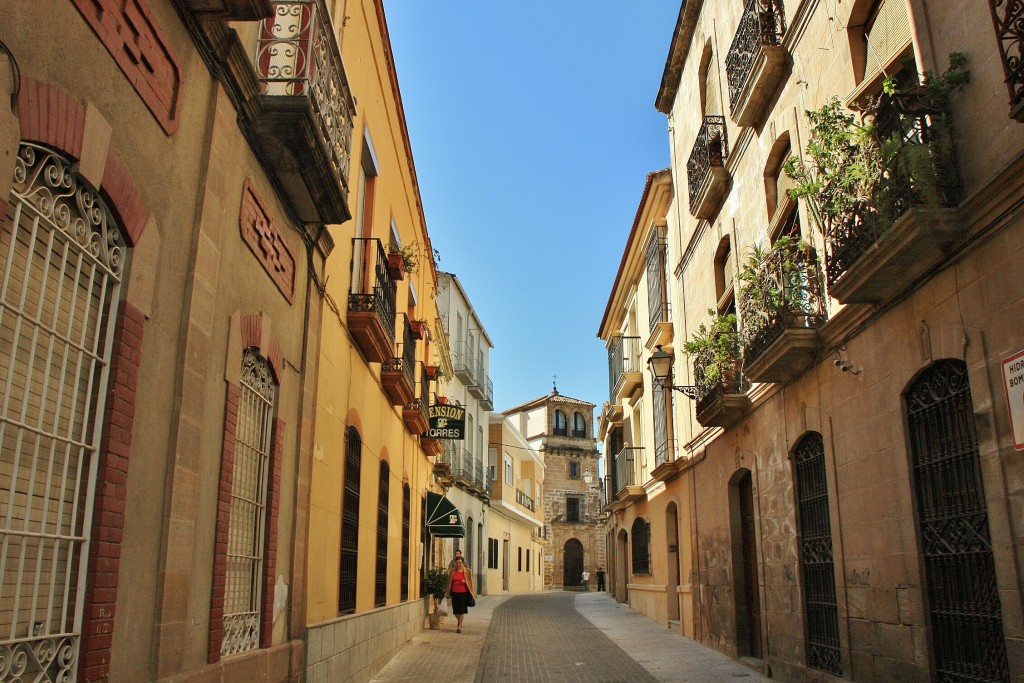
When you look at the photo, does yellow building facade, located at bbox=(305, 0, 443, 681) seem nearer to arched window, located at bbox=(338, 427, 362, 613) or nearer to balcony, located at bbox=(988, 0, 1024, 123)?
arched window, located at bbox=(338, 427, 362, 613)

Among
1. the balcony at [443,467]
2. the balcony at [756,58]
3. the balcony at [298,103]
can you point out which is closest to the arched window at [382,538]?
the balcony at [298,103]

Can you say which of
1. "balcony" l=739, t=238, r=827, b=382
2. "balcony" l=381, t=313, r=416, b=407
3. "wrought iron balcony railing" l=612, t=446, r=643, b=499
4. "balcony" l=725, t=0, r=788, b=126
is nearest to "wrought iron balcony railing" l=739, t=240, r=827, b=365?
"balcony" l=739, t=238, r=827, b=382

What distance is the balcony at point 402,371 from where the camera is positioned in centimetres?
1203

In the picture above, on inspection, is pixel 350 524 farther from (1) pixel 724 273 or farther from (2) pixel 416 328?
(1) pixel 724 273

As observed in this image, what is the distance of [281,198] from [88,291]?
3.19 metres

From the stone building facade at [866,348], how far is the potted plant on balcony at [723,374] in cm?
3

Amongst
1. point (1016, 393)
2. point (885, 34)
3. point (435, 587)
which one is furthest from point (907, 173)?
point (435, 587)

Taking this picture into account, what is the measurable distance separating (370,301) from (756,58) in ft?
18.0

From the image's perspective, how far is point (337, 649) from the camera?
842 centimetres

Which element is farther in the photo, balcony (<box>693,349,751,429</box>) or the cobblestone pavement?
balcony (<box>693,349,751,429</box>)

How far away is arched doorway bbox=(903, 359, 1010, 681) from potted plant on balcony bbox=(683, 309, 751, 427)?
451 centimetres

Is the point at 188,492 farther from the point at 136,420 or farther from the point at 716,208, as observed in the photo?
the point at 716,208

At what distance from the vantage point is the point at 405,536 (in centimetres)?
1489

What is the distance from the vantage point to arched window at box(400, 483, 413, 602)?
14338 mm
